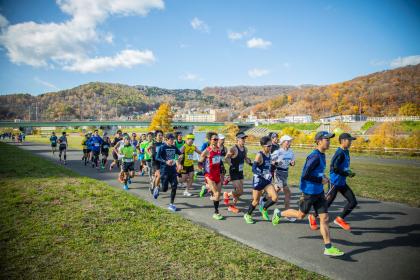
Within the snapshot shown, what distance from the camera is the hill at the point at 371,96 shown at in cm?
11388

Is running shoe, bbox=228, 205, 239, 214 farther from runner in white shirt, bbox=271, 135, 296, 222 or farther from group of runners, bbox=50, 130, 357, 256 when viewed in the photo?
runner in white shirt, bbox=271, 135, 296, 222

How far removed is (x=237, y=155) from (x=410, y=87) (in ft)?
479

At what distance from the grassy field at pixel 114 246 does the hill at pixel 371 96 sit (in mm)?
112913

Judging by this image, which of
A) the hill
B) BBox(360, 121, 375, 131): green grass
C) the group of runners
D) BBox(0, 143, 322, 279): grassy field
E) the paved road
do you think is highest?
the hill

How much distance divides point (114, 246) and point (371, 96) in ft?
452

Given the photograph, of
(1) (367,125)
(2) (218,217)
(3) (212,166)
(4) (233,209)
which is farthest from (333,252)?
(1) (367,125)

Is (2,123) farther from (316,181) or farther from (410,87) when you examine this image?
(410,87)

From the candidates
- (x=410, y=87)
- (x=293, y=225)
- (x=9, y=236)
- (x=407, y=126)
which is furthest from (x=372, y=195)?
(x=410, y=87)

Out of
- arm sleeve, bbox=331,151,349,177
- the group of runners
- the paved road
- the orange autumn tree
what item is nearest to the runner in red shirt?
the group of runners

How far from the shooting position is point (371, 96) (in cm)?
12044

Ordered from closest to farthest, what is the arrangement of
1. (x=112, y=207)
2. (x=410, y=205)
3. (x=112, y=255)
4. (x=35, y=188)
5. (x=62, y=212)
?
(x=112, y=255)
(x=62, y=212)
(x=112, y=207)
(x=410, y=205)
(x=35, y=188)

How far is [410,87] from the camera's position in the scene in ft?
399

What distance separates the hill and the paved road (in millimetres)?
109248

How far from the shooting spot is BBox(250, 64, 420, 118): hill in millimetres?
113875
